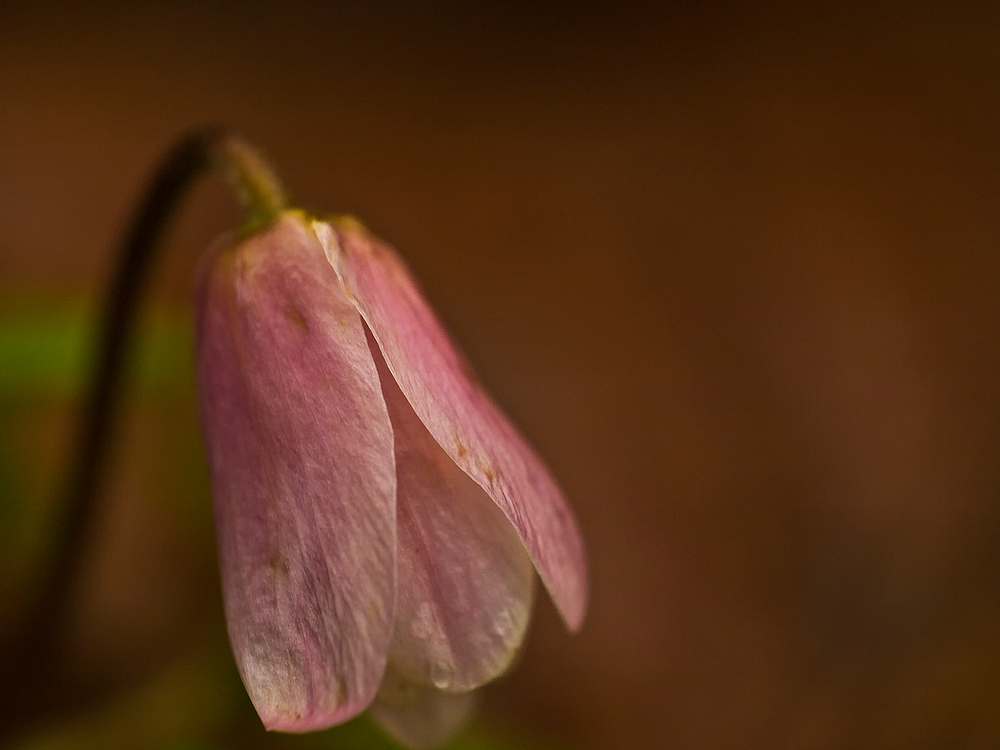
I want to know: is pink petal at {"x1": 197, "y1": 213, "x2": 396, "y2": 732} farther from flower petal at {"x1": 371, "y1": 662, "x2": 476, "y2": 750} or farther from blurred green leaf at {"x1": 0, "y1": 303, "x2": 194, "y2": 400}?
blurred green leaf at {"x1": 0, "y1": 303, "x2": 194, "y2": 400}

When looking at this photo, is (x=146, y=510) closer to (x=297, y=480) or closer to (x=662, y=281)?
(x=297, y=480)

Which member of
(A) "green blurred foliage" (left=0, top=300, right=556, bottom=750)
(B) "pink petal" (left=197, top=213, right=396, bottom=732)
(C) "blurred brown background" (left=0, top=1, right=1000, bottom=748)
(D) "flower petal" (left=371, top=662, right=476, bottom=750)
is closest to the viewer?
(B) "pink petal" (left=197, top=213, right=396, bottom=732)

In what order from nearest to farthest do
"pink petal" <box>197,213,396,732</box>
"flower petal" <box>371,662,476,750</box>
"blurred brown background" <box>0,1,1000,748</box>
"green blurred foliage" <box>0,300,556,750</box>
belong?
"pink petal" <box>197,213,396,732</box>
"flower petal" <box>371,662,476,750</box>
"green blurred foliage" <box>0,300,556,750</box>
"blurred brown background" <box>0,1,1000,748</box>

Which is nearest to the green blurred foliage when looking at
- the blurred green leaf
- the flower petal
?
the blurred green leaf

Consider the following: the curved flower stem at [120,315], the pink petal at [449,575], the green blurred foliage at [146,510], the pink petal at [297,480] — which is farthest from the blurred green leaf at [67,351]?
the pink petal at [449,575]

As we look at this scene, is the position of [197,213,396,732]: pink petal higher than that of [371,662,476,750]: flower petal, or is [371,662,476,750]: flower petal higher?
[197,213,396,732]: pink petal

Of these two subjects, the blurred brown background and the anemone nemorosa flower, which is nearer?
the anemone nemorosa flower

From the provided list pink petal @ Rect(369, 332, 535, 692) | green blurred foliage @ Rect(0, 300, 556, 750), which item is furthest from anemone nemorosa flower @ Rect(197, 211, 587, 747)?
green blurred foliage @ Rect(0, 300, 556, 750)

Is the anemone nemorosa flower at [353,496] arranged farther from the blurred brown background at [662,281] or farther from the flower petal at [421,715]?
the blurred brown background at [662,281]
